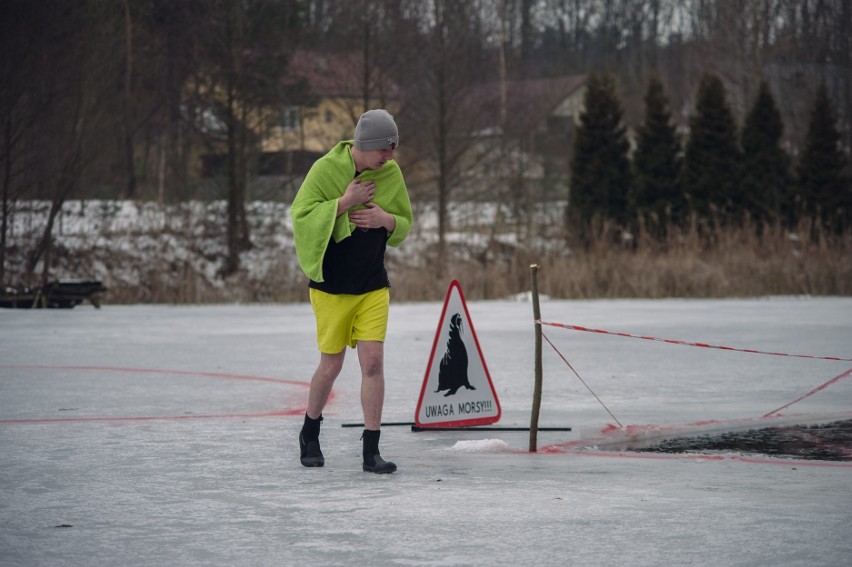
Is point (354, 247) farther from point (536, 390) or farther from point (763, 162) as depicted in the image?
point (763, 162)

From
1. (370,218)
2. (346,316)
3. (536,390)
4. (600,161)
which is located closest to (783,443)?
(536,390)

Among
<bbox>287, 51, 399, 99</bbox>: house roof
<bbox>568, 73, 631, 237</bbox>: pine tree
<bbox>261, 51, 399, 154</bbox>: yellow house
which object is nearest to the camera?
<bbox>261, 51, 399, 154</bbox>: yellow house

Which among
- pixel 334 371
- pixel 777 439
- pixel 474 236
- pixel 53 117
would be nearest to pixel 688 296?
pixel 474 236

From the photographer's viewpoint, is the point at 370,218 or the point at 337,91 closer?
the point at 370,218

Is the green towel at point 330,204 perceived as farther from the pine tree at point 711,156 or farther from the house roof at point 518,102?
the pine tree at point 711,156

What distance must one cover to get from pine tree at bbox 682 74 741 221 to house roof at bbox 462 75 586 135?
22.0 feet

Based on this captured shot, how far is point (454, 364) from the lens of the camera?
317 inches

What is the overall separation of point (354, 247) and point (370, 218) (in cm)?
19

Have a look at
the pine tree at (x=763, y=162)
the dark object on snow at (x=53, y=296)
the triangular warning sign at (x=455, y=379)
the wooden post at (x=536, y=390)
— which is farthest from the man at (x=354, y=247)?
the pine tree at (x=763, y=162)

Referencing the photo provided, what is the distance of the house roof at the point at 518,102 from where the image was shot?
129ft

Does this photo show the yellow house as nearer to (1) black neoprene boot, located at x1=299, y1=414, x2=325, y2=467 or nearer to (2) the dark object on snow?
(2) the dark object on snow

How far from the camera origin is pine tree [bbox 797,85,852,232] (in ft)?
121

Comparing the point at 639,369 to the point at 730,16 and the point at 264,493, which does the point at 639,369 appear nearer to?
the point at 264,493

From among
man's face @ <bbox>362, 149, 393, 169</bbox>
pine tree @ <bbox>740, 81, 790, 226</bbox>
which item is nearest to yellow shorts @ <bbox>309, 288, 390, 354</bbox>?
man's face @ <bbox>362, 149, 393, 169</bbox>
